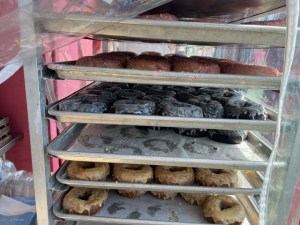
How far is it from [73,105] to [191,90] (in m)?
0.65

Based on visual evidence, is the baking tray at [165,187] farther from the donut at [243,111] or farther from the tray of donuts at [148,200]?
the donut at [243,111]

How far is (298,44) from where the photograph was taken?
0.59 m

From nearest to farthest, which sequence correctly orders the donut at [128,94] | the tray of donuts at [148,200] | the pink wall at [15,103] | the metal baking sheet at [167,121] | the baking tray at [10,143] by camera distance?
the metal baking sheet at [167,121] < the tray of donuts at [148,200] < the donut at [128,94] < the baking tray at [10,143] < the pink wall at [15,103]

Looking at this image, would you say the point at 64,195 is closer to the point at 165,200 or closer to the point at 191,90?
the point at 165,200

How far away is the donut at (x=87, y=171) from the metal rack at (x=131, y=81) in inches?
2.4

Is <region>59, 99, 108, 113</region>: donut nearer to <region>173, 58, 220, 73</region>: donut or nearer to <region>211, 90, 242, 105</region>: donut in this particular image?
<region>173, 58, 220, 73</region>: donut

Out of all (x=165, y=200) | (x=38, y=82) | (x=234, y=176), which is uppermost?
(x=38, y=82)

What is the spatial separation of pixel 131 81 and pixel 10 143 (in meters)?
1.10

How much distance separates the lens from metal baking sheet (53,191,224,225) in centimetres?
75

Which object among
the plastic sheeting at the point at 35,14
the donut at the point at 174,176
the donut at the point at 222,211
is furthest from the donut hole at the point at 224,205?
the plastic sheeting at the point at 35,14

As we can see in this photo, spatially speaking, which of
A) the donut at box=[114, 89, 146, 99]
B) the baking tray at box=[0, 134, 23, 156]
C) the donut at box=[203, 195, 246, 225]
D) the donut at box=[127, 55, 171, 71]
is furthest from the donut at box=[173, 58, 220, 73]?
the baking tray at box=[0, 134, 23, 156]

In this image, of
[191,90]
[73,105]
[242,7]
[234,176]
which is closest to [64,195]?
[73,105]

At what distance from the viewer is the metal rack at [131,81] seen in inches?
23.6

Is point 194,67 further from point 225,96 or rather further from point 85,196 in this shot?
point 85,196
